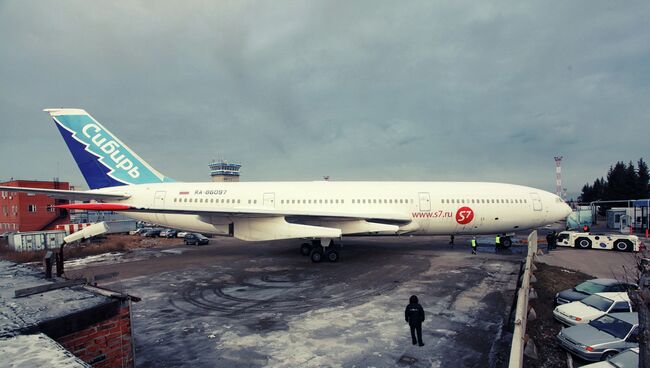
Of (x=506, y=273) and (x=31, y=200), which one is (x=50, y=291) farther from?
(x=31, y=200)

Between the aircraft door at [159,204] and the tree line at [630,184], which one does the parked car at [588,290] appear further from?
the tree line at [630,184]

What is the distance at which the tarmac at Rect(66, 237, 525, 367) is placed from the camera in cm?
746

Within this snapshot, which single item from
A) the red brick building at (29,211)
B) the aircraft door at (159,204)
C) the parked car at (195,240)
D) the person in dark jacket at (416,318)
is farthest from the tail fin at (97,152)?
the red brick building at (29,211)

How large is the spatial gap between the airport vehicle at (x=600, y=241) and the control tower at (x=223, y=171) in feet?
285

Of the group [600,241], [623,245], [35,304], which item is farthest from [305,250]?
[623,245]

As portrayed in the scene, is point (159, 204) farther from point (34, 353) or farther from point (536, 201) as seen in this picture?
point (536, 201)

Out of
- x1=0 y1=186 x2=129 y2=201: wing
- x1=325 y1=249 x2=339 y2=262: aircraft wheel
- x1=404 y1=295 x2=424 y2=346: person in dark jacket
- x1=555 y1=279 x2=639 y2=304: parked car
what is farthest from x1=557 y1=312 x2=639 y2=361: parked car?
x1=0 y1=186 x2=129 y2=201: wing

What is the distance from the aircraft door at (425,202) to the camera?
18.7m

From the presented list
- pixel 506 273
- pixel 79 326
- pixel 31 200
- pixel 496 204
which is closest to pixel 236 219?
pixel 79 326

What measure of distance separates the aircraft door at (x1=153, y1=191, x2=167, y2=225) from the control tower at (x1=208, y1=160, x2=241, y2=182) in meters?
77.5

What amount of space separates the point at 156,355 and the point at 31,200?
48199 mm

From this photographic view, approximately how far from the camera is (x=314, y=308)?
1047 cm

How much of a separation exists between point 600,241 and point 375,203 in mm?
16737

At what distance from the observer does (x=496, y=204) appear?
63.2 ft
